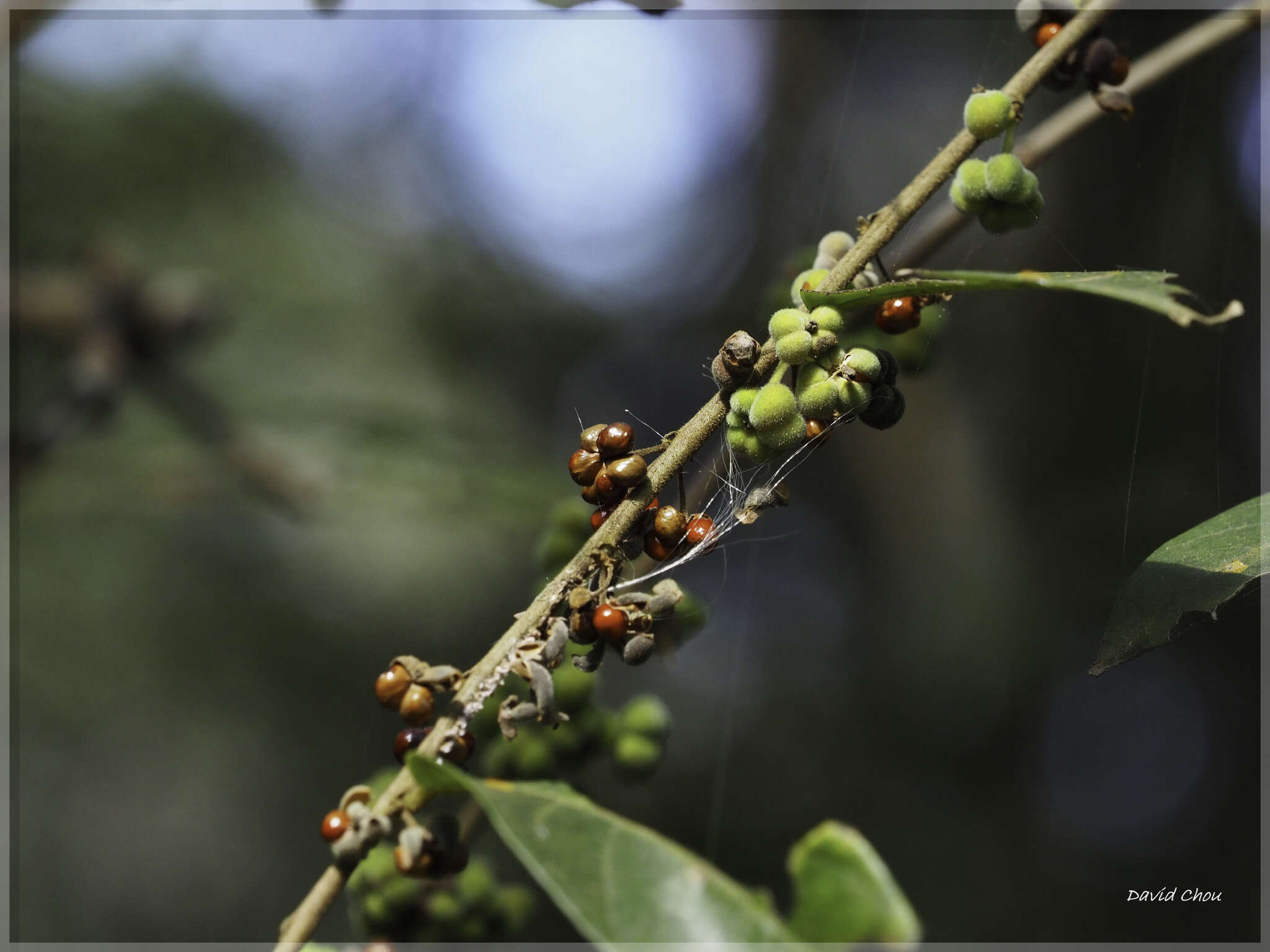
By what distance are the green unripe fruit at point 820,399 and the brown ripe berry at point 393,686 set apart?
48cm

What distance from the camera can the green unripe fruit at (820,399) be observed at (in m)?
0.85

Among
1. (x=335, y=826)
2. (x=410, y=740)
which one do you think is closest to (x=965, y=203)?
(x=410, y=740)

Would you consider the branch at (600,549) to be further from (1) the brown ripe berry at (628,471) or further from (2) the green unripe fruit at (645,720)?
(2) the green unripe fruit at (645,720)

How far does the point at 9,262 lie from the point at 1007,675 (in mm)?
3725

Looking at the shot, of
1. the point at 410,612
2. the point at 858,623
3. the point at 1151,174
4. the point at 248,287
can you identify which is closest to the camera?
the point at 1151,174

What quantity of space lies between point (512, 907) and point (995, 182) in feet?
4.53

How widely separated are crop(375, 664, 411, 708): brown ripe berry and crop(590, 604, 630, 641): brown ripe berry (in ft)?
0.71

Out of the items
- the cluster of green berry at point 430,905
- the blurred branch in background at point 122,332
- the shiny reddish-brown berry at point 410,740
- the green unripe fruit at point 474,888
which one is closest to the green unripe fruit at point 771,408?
the shiny reddish-brown berry at point 410,740

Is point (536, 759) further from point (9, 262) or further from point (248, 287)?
point (248, 287)

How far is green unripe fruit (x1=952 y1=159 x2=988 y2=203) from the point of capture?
912mm

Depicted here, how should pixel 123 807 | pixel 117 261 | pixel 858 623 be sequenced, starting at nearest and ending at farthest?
pixel 117 261 < pixel 858 623 < pixel 123 807

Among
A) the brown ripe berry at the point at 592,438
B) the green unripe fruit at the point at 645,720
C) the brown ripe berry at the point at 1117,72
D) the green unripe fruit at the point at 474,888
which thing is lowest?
the green unripe fruit at the point at 474,888

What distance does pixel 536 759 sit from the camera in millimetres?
1404

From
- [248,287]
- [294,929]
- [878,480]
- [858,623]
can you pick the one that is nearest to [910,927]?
[294,929]
